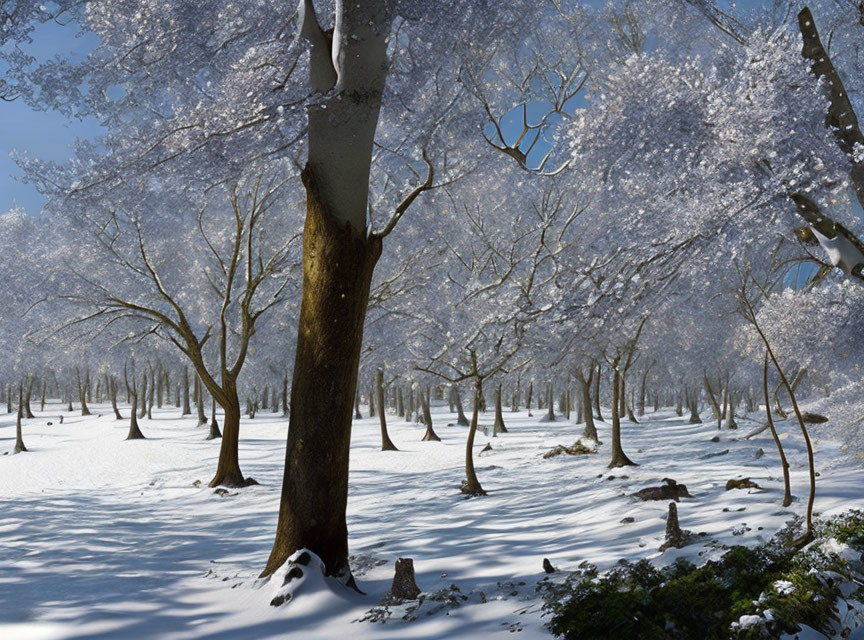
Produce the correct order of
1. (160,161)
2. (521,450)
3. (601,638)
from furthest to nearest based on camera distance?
1. (521,450)
2. (160,161)
3. (601,638)

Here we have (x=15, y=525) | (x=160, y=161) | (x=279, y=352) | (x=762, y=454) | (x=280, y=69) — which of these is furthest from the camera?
(x=279, y=352)

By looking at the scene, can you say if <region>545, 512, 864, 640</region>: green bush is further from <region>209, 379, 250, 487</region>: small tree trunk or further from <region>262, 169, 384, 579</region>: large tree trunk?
<region>209, 379, 250, 487</region>: small tree trunk

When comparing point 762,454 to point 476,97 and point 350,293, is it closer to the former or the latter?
point 476,97

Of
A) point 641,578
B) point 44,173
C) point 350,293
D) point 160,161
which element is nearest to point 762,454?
point 641,578

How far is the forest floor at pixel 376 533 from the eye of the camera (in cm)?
577

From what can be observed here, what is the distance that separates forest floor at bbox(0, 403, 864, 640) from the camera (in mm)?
5770

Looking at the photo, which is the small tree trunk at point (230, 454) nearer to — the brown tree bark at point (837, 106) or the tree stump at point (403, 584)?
the tree stump at point (403, 584)

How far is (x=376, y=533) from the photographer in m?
10.4

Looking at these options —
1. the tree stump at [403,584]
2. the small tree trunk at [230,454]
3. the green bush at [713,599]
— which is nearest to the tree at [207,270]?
the small tree trunk at [230,454]

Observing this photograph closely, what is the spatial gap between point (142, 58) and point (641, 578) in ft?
25.7

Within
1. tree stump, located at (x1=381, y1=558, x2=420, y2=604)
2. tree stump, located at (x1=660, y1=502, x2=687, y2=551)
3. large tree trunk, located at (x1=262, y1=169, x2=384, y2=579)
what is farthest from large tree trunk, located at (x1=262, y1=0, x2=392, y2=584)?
tree stump, located at (x1=660, y1=502, x2=687, y2=551)

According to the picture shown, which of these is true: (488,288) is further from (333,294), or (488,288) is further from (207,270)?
(207,270)

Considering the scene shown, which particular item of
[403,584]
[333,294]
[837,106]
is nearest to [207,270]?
[333,294]

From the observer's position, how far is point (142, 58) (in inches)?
306
